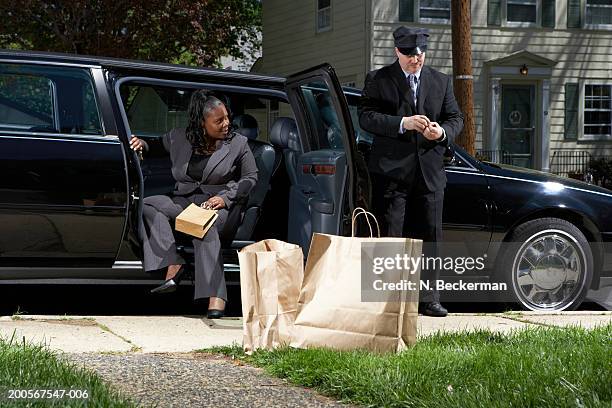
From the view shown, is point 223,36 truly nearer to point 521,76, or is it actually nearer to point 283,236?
point 521,76

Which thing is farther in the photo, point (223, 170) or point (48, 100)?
point (223, 170)

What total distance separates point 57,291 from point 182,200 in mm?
2138

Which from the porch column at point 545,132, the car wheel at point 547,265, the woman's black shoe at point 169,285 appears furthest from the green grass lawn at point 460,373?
the porch column at point 545,132

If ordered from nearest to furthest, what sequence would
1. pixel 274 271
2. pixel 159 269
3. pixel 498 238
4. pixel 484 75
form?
pixel 274 271 < pixel 159 269 < pixel 498 238 < pixel 484 75

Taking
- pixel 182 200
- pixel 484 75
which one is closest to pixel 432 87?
pixel 182 200

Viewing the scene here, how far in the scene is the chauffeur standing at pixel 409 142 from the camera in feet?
24.9

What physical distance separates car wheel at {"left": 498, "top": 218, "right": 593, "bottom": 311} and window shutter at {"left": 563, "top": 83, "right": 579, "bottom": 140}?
18.0 meters

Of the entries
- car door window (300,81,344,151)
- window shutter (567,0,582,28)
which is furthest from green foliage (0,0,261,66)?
car door window (300,81,344,151)

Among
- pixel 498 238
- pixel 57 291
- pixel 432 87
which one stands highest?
pixel 432 87

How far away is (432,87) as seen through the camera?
25.5 feet

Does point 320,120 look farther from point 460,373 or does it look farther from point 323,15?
point 323,15

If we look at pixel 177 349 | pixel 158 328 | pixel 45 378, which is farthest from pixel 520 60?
pixel 45 378

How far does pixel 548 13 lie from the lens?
25891 mm

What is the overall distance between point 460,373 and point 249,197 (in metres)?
3.26
